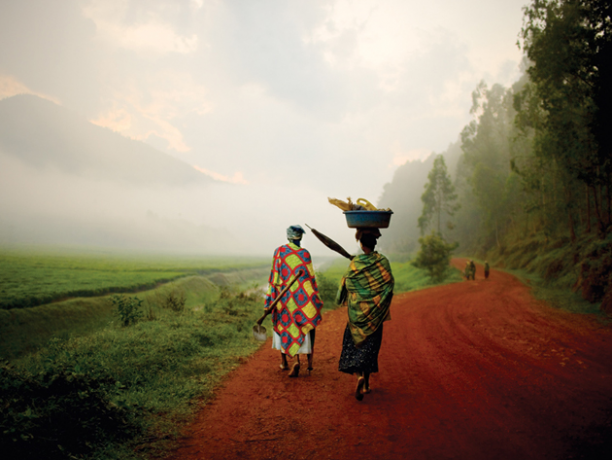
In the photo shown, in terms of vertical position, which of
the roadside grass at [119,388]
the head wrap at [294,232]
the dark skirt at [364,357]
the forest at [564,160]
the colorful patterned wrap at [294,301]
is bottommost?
the roadside grass at [119,388]

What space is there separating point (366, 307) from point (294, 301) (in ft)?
5.28

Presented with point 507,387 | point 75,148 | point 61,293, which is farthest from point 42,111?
point 507,387

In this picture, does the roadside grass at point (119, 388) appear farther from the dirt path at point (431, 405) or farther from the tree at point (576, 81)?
the tree at point (576, 81)

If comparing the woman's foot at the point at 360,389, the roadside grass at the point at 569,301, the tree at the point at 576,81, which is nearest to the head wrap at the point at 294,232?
the woman's foot at the point at 360,389

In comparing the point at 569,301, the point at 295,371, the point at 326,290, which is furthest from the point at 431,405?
the point at 326,290

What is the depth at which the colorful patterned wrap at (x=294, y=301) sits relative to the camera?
18.8 ft

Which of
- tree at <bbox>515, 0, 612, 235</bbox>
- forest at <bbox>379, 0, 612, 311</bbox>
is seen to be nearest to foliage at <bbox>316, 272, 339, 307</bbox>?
forest at <bbox>379, 0, 612, 311</bbox>

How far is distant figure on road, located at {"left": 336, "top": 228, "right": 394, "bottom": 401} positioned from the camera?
4570mm

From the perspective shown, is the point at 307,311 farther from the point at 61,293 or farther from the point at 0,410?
the point at 61,293

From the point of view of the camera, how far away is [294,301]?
19.1ft

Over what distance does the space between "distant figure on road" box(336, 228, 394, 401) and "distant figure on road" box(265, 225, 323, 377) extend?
112 centimetres

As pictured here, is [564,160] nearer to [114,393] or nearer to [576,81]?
[576,81]

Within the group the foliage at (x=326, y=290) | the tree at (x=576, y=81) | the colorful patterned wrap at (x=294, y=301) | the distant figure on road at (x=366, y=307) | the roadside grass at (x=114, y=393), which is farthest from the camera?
the foliage at (x=326, y=290)

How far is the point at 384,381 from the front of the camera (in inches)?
206
